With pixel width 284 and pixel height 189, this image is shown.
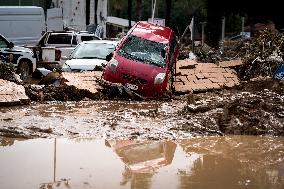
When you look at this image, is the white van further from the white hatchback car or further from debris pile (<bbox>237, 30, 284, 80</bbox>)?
debris pile (<bbox>237, 30, 284, 80</bbox>)

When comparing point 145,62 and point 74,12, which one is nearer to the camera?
point 145,62

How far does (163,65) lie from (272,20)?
29.1 meters

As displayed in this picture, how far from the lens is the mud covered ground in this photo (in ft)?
27.5

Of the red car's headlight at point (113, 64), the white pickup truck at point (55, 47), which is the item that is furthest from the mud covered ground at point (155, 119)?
the white pickup truck at point (55, 47)

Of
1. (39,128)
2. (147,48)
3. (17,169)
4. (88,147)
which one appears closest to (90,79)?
(147,48)

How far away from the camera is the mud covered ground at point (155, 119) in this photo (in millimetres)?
8391

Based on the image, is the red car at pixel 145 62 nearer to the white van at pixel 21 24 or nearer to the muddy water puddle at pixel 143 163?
the muddy water puddle at pixel 143 163

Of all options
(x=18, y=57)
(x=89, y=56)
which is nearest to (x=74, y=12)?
(x=18, y=57)

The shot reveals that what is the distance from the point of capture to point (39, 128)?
8.41 m

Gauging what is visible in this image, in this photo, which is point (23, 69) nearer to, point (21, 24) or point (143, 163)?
point (21, 24)

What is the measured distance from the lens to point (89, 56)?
15320 millimetres

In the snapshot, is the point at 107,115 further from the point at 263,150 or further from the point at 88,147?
the point at 263,150

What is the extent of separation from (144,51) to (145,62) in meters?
0.65

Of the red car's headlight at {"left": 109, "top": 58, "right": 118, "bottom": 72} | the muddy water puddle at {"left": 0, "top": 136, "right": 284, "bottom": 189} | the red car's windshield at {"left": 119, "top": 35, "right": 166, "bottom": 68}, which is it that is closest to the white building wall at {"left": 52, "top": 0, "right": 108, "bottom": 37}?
the red car's windshield at {"left": 119, "top": 35, "right": 166, "bottom": 68}
